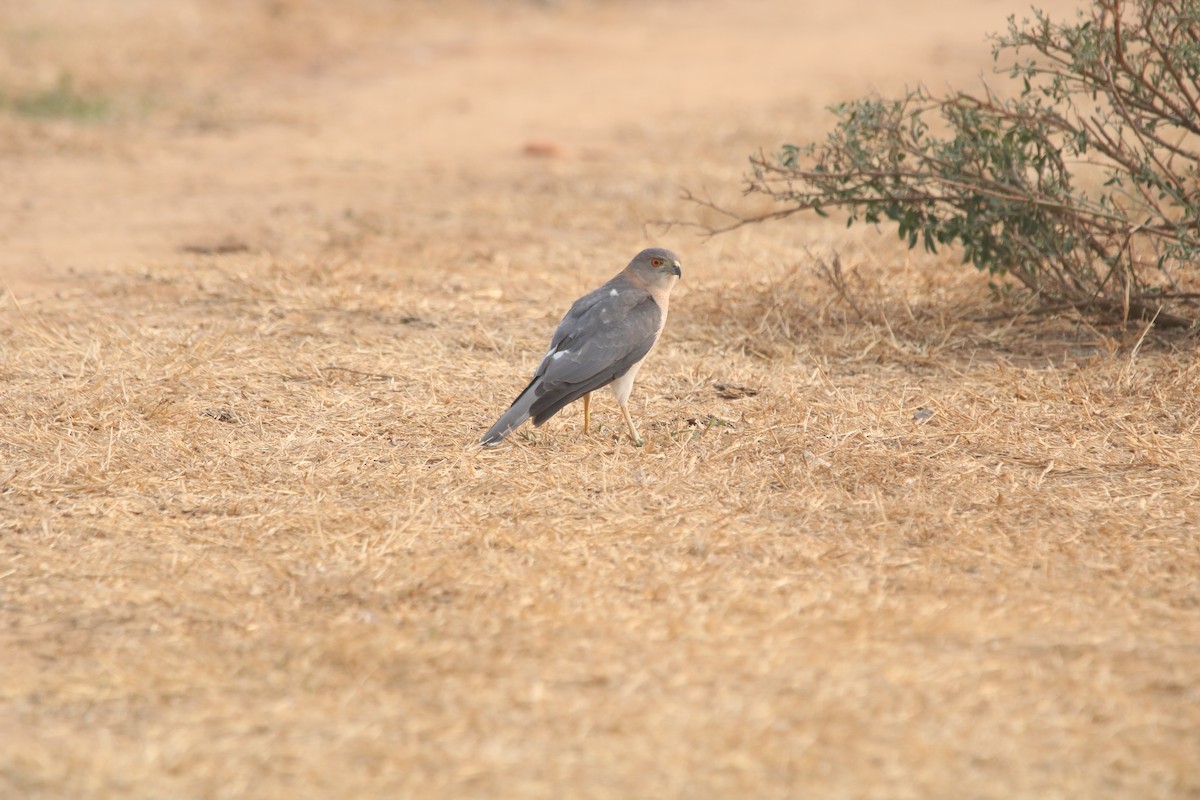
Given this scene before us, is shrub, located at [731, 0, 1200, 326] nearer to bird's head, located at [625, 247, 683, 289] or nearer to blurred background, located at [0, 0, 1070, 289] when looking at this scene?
blurred background, located at [0, 0, 1070, 289]

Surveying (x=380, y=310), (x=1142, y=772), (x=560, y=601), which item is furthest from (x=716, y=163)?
(x=1142, y=772)

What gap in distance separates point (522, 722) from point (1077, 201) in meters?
4.11

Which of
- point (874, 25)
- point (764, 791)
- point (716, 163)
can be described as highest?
point (874, 25)

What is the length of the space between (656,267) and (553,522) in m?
1.71

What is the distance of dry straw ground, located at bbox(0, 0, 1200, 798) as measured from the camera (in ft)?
10.8

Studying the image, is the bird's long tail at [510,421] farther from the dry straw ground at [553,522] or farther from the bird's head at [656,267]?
the bird's head at [656,267]

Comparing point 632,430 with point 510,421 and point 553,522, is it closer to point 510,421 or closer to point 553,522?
point 510,421

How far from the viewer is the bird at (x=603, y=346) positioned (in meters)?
5.17

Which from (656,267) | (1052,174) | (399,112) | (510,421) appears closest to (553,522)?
(510,421)

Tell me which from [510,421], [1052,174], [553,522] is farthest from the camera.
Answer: [1052,174]

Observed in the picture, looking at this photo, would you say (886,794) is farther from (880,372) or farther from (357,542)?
(880,372)

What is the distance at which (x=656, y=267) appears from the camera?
586 cm

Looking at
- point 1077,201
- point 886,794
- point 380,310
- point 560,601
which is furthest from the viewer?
point 380,310

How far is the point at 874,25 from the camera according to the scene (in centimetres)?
1977
